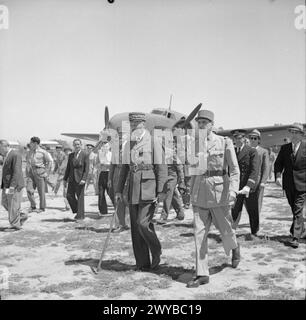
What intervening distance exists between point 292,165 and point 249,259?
6.49 ft

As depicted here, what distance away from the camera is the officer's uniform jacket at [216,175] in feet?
16.4

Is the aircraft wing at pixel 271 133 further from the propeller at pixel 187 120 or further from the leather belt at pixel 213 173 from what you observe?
the leather belt at pixel 213 173

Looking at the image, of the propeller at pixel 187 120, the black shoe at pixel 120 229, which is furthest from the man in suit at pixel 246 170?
the propeller at pixel 187 120

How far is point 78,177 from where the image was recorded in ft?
31.2

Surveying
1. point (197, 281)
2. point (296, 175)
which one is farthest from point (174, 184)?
point (197, 281)

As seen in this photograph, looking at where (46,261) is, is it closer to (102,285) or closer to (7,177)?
(102,285)

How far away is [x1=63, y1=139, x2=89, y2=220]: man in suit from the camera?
947 centimetres

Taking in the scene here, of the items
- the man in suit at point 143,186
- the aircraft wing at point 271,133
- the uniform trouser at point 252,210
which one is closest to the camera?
the man in suit at point 143,186

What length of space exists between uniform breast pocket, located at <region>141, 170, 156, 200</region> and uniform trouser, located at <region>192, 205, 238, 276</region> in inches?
24.4

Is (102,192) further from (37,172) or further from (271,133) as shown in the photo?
(271,133)

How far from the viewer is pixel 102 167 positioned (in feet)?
33.6

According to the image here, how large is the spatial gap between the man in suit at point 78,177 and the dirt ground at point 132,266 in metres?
0.59

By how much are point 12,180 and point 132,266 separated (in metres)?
3.68

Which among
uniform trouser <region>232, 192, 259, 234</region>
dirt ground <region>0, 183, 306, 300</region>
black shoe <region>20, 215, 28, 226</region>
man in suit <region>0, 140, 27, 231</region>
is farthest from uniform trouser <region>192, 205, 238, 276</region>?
black shoe <region>20, 215, 28, 226</region>
